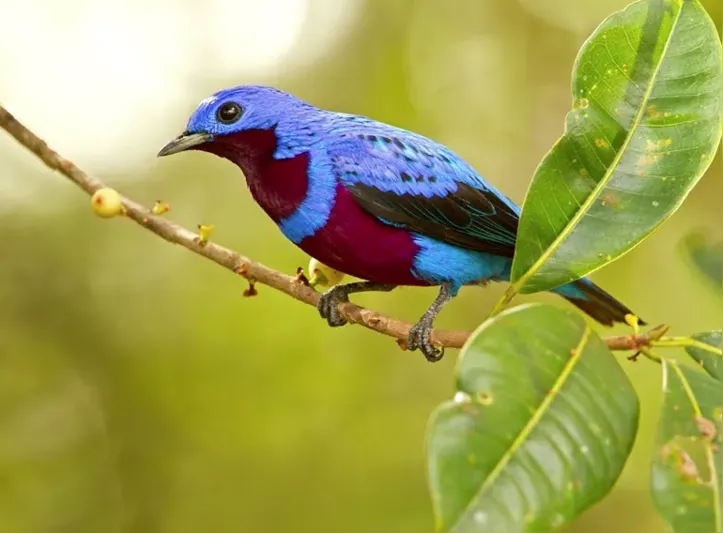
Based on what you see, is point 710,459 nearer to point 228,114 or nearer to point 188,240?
point 188,240

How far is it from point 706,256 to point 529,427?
50.0 inches

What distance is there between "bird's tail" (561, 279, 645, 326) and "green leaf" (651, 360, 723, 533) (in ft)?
5.06

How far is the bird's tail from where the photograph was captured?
344 centimetres

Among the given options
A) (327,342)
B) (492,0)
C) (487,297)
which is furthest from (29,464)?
(492,0)

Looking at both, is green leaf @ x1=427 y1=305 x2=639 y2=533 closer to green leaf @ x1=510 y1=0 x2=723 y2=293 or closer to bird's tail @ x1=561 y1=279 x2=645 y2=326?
green leaf @ x1=510 y1=0 x2=723 y2=293

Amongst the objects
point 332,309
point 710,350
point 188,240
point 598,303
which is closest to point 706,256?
point 710,350

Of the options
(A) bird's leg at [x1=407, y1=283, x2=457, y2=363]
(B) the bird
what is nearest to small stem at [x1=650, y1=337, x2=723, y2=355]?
(A) bird's leg at [x1=407, y1=283, x2=457, y2=363]

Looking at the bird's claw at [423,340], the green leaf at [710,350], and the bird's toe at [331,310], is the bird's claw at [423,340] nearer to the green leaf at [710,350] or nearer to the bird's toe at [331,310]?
the bird's toe at [331,310]

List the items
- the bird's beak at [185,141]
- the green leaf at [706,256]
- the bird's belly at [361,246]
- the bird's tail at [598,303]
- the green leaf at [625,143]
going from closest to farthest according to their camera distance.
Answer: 1. the green leaf at [625,143]
2. the green leaf at [706,256]
3. the bird's belly at [361,246]
4. the bird's beak at [185,141]
5. the bird's tail at [598,303]

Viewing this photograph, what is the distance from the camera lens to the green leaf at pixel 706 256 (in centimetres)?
256

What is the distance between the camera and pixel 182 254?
6.95 meters

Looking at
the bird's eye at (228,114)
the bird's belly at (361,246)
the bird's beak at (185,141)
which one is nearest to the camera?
the bird's belly at (361,246)

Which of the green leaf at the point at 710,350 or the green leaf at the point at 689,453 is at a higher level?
the green leaf at the point at 710,350

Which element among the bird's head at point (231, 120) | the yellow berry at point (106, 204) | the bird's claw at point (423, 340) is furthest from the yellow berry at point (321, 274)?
the yellow berry at point (106, 204)
